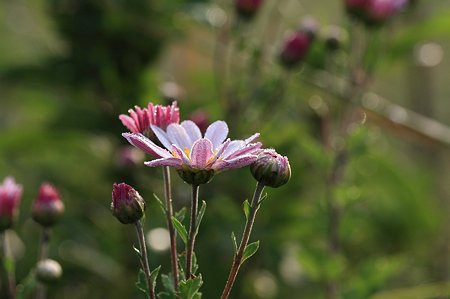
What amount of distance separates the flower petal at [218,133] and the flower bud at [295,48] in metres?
0.54

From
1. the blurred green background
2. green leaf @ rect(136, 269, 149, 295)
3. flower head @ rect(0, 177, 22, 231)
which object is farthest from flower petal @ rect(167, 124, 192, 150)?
the blurred green background

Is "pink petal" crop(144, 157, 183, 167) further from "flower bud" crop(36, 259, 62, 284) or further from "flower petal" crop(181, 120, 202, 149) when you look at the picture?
"flower bud" crop(36, 259, 62, 284)

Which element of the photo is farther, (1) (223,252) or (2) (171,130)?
(1) (223,252)

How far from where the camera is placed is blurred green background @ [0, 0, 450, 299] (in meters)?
1.43

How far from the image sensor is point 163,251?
139 cm

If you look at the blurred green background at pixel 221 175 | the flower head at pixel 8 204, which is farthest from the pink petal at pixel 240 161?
the blurred green background at pixel 221 175

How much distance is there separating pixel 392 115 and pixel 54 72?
0.61 m

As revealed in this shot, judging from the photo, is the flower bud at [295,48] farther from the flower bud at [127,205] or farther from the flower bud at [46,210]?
the flower bud at [127,205]

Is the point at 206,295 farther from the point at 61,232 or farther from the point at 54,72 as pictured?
the point at 54,72

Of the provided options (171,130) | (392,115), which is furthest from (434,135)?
(171,130)

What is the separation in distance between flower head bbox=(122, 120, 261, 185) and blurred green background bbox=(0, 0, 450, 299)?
51 cm

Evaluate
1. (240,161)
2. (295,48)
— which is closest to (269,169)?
(240,161)

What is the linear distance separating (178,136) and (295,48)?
22.0 inches

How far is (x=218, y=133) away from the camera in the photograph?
2.48 feet
